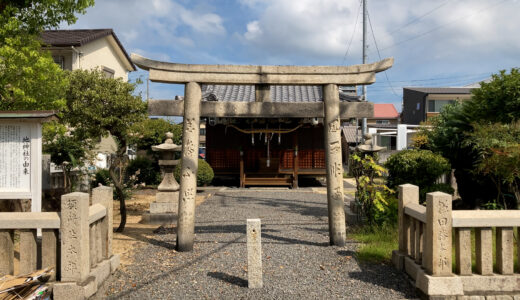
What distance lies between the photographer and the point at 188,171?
585 centimetres

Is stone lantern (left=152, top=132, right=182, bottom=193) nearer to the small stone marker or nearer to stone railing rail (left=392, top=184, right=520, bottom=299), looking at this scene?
the small stone marker

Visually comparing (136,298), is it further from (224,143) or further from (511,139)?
(224,143)

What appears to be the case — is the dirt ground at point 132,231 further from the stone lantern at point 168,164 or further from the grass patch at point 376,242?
the grass patch at point 376,242

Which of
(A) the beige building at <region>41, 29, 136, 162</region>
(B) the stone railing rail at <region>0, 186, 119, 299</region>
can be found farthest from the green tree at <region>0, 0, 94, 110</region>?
(A) the beige building at <region>41, 29, 136, 162</region>

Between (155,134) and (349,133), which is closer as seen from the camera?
(155,134)

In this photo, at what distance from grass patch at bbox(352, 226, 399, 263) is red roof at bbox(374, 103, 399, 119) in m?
37.9

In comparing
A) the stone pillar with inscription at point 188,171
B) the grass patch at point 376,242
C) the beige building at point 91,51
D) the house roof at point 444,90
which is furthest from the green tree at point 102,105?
the house roof at point 444,90

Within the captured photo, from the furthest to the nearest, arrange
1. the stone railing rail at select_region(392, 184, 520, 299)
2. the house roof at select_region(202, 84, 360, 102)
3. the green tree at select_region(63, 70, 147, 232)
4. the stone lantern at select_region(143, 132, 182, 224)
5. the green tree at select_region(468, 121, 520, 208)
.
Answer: the house roof at select_region(202, 84, 360, 102), the stone lantern at select_region(143, 132, 182, 224), the green tree at select_region(63, 70, 147, 232), the green tree at select_region(468, 121, 520, 208), the stone railing rail at select_region(392, 184, 520, 299)

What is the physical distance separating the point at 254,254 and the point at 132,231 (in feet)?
15.1

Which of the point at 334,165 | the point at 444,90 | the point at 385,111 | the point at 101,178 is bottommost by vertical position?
the point at 101,178

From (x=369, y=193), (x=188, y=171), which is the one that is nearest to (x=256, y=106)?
(x=188, y=171)

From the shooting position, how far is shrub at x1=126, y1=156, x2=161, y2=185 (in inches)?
674

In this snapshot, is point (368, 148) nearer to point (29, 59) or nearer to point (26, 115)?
point (26, 115)

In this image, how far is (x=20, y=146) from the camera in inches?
226
